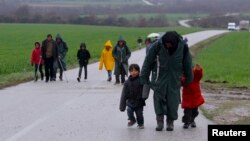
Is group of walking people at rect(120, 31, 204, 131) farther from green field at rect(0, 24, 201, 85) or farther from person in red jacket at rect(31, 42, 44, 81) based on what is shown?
person in red jacket at rect(31, 42, 44, 81)

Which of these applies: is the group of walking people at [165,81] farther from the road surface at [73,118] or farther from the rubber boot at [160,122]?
the road surface at [73,118]

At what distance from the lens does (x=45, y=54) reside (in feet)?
90.0

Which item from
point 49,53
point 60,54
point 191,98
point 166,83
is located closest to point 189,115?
point 191,98

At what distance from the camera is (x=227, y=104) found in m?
18.8

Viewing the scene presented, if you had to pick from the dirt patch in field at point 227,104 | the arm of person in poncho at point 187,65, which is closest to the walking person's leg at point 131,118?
the arm of person in poncho at point 187,65

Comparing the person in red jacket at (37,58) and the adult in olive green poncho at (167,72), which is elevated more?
the adult in olive green poncho at (167,72)

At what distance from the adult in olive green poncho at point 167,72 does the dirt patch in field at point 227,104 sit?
179 cm

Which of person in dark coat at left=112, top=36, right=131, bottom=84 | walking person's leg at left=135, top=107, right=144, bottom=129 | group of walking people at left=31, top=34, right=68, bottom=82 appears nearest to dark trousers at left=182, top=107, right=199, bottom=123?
walking person's leg at left=135, top=107, right=144, bottom=129

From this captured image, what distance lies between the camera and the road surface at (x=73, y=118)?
1346 centimetres

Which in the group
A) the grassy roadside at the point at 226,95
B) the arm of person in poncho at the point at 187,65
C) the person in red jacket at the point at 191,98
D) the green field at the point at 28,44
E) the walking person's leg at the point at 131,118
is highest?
the arm of person in poncho at the point at 187,65

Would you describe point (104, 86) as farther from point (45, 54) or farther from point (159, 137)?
point (159, 137)

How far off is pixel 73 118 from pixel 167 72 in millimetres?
3154

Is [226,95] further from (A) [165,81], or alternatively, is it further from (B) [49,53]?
(B) [49,53]

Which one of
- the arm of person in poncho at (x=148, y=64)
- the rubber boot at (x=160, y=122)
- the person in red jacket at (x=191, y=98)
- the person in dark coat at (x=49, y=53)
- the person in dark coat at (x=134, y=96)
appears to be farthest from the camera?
the person in dark coat at (x=49, y=53)
